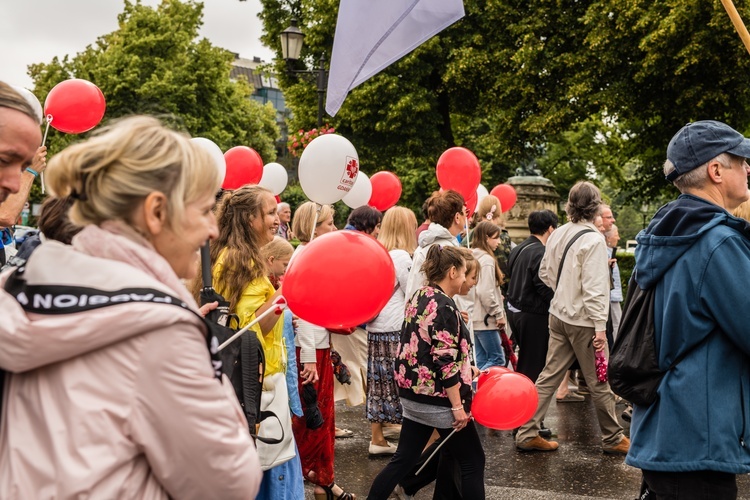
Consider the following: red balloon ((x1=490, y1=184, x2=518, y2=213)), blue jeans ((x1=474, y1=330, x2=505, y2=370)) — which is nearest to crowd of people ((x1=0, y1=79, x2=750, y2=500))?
blue jeans ((x1=474, y1=330, x2=505, y2=370))

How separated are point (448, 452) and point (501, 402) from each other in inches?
17.7

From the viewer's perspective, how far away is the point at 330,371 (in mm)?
5742

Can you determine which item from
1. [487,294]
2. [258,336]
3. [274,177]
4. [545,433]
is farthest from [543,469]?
[274,177]

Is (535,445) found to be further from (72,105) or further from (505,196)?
(505,196)

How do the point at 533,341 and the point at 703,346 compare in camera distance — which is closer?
the point at 703,346

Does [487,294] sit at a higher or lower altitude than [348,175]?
lower

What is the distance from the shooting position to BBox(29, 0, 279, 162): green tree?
32.2m

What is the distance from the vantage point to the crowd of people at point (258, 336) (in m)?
1.50

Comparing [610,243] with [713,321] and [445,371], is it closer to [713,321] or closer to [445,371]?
[445,371]

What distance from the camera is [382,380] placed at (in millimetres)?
6785

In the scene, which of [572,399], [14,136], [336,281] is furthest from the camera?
[572,399]

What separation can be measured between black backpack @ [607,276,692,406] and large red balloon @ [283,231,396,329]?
108cm

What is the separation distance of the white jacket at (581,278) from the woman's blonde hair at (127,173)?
5.27 m

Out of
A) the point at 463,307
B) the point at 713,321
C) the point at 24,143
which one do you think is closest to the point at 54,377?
the point at 24,143
